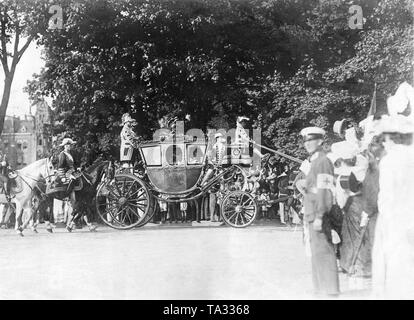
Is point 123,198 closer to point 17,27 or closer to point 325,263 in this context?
point 17,27

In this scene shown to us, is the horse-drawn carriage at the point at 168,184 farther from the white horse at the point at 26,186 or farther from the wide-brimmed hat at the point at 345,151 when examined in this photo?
the wide-brimmed hat at the point at 345,151

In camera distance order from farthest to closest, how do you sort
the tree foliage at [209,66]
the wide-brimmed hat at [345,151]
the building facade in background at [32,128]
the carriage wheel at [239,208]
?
the building facade in background at [32,128] < the tree foliage at [209,66] < the carriage wheel at [239,208] < the wide-brimmed hat at [345,151]

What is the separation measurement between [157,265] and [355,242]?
97.6 inches

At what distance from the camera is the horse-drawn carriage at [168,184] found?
11812 millimetres

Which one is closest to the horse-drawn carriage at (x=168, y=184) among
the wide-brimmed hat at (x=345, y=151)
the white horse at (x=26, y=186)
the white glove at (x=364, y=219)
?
the white horse at (x=26, y=186)

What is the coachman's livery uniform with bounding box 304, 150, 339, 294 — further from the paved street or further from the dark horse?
the dark horse

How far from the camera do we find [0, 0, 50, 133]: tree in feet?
38.6

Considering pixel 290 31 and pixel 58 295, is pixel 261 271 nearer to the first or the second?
pixel 58 295

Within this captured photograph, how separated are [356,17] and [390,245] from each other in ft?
17.2

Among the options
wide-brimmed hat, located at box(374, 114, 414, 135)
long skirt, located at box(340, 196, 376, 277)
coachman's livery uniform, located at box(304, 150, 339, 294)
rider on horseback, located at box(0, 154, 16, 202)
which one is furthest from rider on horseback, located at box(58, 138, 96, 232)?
wide-brimmed hat, located at box(374, 114, 414, 135)

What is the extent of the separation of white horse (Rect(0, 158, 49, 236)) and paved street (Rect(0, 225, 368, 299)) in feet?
2.31

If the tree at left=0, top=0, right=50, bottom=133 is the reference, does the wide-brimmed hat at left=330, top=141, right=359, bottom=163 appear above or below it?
below

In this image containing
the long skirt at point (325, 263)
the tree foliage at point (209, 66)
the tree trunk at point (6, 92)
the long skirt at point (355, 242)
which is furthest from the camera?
the tree foliage at point (209, 66)
